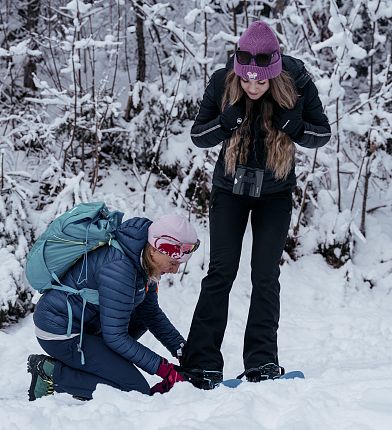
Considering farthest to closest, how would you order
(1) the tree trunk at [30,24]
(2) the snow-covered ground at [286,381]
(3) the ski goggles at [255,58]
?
(1) the tree trunk at [30,24] < (3) the ski goggles at [255,58] < (2) the snow-covered ground at [286,381]

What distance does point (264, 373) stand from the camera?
132 inches

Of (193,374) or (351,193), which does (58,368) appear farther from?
(351,193)

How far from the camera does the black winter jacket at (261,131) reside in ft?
10.9

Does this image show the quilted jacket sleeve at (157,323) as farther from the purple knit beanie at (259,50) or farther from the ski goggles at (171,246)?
the purple knit beanie at (259,50)

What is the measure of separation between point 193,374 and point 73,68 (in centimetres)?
368

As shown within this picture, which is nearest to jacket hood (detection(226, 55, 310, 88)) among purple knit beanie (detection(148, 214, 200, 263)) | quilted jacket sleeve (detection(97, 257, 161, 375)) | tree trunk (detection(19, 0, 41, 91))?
purple knit beanie (detection(148, 214, 200, 263))

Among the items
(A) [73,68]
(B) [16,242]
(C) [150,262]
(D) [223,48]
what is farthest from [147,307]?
(D) [223,48]

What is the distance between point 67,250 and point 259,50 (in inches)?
56.7

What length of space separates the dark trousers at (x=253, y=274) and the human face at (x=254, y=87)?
1.85 feet

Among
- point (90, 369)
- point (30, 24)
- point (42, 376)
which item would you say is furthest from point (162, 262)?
point (30, 24)

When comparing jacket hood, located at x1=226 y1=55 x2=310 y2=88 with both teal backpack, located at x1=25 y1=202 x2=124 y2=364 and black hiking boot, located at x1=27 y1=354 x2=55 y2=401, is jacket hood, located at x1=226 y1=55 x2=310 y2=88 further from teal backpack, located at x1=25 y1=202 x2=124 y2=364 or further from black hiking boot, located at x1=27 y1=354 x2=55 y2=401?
black hiking boot, located at x1=27 y1=354 x2=55 y2=401

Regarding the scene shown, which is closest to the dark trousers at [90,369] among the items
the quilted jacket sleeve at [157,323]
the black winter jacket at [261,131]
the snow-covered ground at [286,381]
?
the snow-covered ground at [286,381]

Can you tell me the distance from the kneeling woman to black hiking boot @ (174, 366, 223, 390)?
0.37 ft

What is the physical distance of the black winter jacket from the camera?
10.9ft
